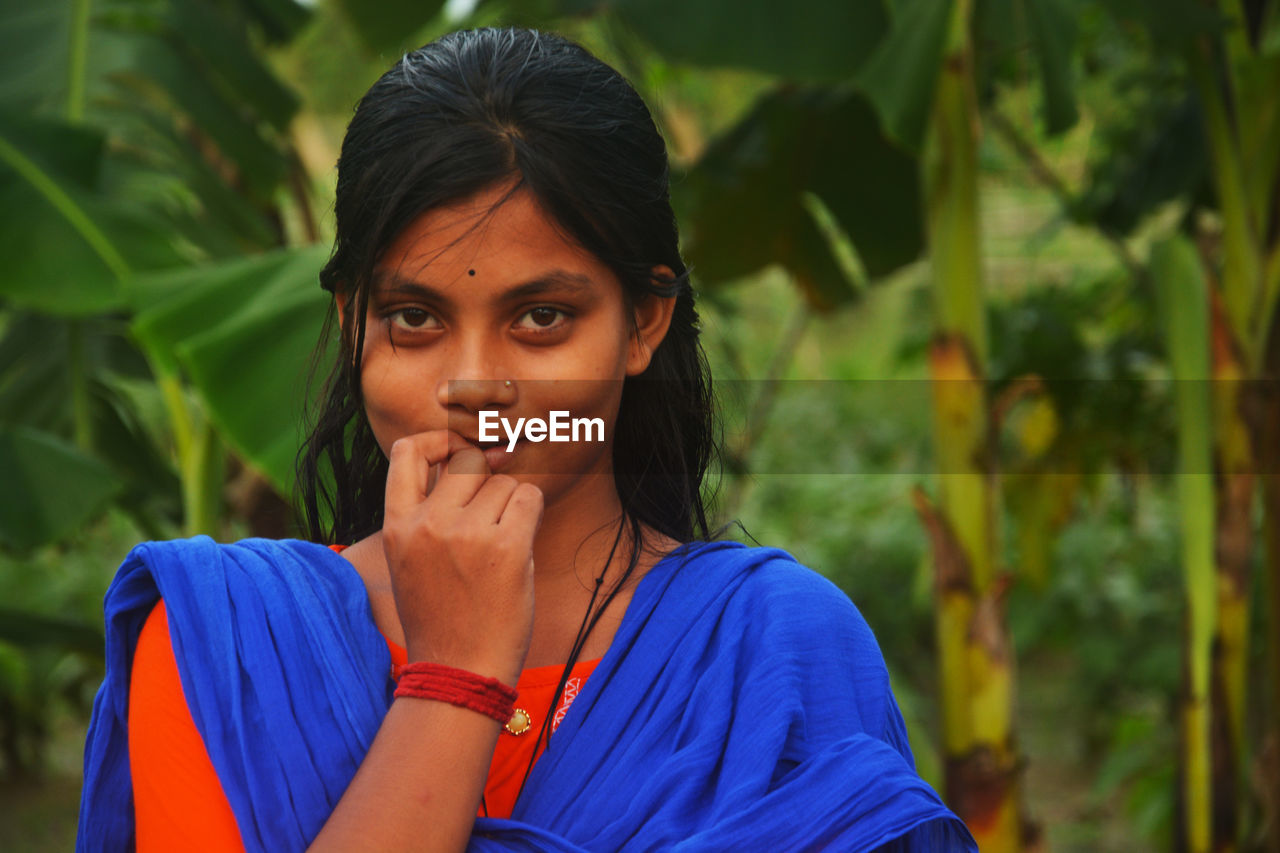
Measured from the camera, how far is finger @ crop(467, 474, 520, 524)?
748 millimetres

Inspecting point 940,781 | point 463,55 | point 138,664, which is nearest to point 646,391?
point 463,55

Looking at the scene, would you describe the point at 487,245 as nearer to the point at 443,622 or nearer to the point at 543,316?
the point at 543,316

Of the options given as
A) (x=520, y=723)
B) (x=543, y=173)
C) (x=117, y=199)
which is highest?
(x=117, y=199)

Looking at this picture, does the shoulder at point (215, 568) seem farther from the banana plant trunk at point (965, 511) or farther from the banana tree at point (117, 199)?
the banana plant trunk at point (965, 511)

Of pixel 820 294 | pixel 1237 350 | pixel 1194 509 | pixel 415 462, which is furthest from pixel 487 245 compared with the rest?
pixel 820 294

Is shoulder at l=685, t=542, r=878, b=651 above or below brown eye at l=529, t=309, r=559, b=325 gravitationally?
below

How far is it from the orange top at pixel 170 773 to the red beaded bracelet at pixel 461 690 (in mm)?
126

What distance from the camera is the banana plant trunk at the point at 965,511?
2.20 meters

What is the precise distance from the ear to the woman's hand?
169 millimetres

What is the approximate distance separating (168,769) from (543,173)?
0.45 m

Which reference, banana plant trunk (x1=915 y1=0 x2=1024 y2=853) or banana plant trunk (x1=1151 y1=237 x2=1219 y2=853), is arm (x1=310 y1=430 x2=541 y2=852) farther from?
banana plant trunk (x1=1151 y1=237 x2=1219 y2=853)

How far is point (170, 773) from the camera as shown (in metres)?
0.76

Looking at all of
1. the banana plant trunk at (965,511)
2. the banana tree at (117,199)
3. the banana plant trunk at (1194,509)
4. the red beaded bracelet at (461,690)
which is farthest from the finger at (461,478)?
the banana plant trunk at (1194,509)

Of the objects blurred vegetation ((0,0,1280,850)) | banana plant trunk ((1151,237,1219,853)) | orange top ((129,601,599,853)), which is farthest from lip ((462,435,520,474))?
banana plant trunk ((1151,237,1219,853))
